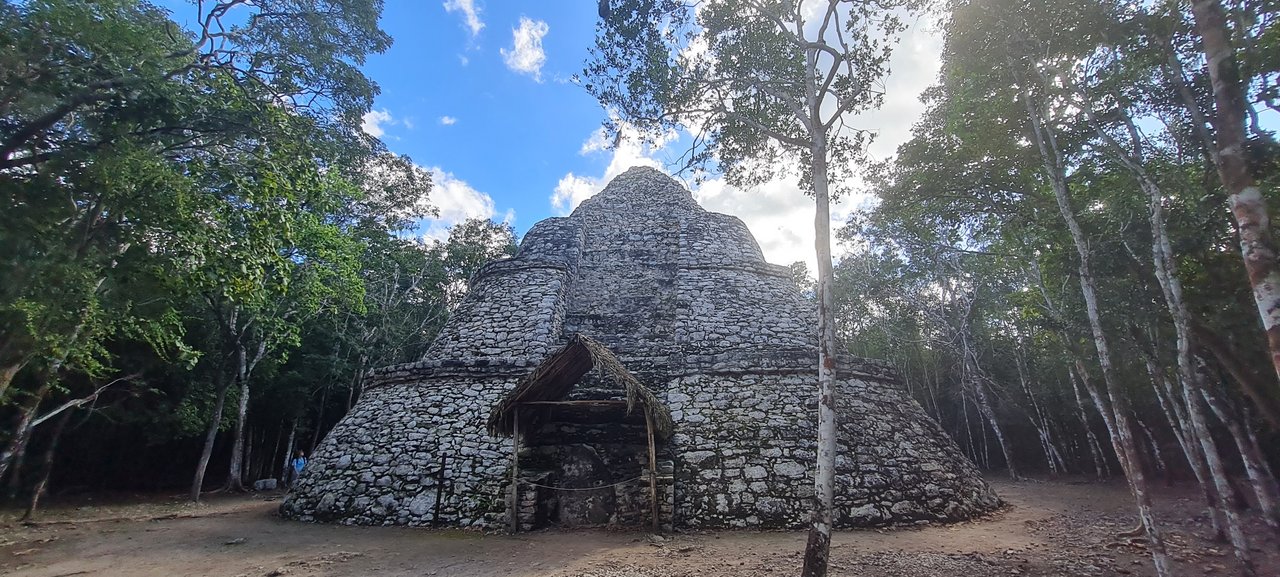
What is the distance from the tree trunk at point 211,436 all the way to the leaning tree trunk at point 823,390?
15715mm

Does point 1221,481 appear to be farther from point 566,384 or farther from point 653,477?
point 566,384

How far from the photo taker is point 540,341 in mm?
11227

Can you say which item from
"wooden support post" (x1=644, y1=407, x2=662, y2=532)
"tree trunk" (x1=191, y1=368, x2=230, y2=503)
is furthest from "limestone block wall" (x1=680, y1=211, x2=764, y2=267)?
"tree trunk" (x1=191, y1=368, x2=230, y2=503)

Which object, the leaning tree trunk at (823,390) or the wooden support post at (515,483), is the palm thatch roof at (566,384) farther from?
the leaning tree trunk at (823,390)

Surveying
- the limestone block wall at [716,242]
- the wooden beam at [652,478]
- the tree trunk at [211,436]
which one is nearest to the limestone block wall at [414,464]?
the wooden beam at [652,478]

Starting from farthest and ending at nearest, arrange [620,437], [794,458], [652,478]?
[620,437], [794,458], [652,478]

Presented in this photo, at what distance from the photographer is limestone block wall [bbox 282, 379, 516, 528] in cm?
872

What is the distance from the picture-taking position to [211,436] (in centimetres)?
1411

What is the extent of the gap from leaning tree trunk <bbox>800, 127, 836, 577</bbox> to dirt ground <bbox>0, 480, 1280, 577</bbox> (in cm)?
82

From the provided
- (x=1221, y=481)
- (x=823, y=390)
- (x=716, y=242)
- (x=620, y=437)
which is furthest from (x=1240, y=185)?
(x=716, y=242)

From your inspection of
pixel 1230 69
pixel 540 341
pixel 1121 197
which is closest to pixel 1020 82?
pixel 1121 197

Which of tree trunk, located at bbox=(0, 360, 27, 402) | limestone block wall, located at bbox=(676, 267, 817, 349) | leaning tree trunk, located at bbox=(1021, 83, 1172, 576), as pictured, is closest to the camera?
leaning tree trunk, located at bbox=(1021, 83, 1172, 576)

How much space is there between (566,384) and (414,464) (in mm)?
3217

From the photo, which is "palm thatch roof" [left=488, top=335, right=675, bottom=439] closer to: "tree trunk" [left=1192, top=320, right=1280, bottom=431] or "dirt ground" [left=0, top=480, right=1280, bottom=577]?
"dirt ground" [left=0, top=480, right=1280, bottom=577]
